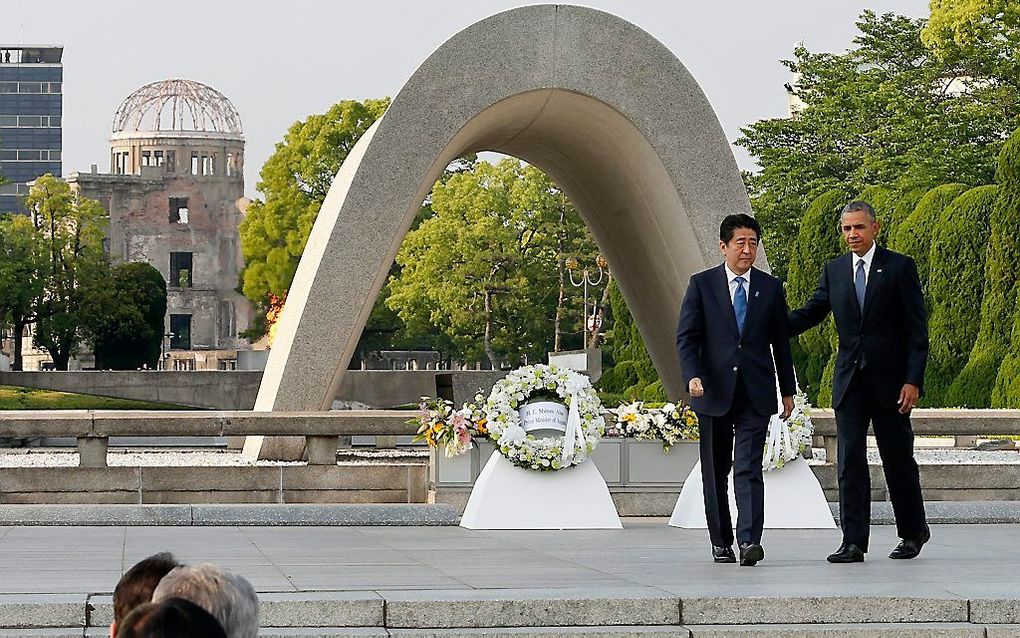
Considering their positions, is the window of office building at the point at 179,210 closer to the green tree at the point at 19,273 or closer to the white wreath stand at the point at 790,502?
the green tree at the point at 19,273

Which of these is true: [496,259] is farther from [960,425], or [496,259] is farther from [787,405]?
[787,405]

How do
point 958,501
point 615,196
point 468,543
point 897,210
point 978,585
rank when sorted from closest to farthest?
1. point 978,585
2. point 468,543
3. point 958,501
4. point 615,196
5. point 897,210

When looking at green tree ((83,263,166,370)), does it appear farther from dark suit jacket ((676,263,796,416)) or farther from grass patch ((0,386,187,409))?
dark suit jacket ((676,263,796,416))

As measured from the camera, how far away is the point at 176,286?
3590 inches

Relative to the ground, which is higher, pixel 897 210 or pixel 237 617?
pixel 897 210

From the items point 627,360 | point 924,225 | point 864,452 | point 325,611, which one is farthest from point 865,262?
point 627,360

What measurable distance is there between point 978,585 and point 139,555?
475 cm

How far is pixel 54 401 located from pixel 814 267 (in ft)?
60.6

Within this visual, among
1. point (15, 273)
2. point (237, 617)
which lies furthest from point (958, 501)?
point (15, 273)

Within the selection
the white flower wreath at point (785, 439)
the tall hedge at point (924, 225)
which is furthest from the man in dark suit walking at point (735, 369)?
the tall hedge at point (924, 225)

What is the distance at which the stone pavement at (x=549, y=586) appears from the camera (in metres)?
7.45

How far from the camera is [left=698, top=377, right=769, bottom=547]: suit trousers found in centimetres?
922

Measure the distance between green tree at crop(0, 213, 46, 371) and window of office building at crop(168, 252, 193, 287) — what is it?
35.3 m

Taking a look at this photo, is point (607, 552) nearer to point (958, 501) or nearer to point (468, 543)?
point (468, 543)
